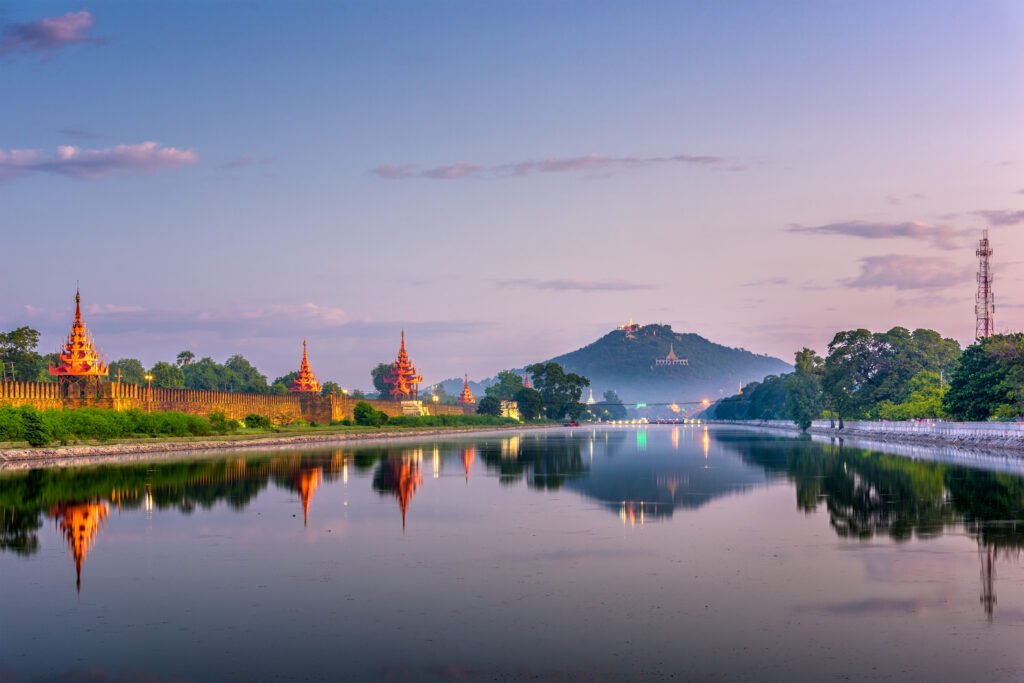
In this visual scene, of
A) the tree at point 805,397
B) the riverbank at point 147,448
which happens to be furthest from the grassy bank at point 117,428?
the tree at point 805,397

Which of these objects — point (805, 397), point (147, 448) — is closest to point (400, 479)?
point (147, 448)

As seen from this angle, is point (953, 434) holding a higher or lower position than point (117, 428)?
lower

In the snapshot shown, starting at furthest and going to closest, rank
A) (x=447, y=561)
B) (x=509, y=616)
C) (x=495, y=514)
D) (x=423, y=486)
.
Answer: (x=423, y=486) < (x=495, y=514) < (x=447, y=561) < (x=509, y=616)

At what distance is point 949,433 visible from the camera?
9600cm

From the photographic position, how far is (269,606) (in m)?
18.8

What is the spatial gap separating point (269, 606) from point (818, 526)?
17866mm

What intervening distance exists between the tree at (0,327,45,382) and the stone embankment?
103694 millimetres

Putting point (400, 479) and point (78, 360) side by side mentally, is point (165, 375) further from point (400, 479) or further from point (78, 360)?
point (400, 479)

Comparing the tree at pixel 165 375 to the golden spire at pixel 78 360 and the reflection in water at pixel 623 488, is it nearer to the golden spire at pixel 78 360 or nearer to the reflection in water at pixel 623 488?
the golden spire at pixel 78 360

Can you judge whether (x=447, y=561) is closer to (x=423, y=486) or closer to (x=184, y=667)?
(x=184, y=667)

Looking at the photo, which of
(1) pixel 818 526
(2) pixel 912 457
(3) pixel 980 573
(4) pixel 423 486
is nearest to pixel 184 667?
(3) pixel 980 573

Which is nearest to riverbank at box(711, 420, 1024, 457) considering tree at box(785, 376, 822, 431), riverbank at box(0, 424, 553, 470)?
tree at box(785, 376, 822, 431)

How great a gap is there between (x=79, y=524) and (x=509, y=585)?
1618cm

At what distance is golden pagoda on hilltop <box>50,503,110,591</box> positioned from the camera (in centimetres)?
2497
